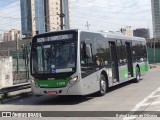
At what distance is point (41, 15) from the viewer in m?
51.6

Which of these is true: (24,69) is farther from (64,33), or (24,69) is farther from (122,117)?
(122,117)

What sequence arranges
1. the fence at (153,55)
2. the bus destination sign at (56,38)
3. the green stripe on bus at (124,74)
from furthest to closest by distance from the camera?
the fence at (153,55) < the green stripe on bus at (124,74) < the bus destination sign at (56,38)

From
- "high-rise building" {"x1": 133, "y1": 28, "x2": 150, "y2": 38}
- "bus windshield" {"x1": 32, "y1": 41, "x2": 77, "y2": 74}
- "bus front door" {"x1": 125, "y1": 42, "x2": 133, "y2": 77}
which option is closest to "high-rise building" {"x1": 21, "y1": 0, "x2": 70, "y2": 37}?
"bus front door" {"x1": 125, "y1": 42, "x2": 133, "y2": 77}

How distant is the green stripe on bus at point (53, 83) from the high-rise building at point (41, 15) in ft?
85.4

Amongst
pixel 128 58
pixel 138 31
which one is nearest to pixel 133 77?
pixel 128 58

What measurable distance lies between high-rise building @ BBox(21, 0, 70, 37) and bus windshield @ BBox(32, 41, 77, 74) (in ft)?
83.8

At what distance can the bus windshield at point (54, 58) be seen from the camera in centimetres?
1373

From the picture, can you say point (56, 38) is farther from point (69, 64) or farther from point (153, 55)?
point (153, 55)

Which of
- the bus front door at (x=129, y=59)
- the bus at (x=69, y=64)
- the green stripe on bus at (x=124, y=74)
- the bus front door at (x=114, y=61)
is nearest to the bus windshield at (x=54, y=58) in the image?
the bus at (x=69, y=64)

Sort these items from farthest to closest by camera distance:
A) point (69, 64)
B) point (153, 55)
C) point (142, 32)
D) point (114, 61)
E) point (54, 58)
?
1. point (142, 32)
2. point (153, 55)
3. point (114, 61)
4. point (54, 58)
5. point (69, 64)

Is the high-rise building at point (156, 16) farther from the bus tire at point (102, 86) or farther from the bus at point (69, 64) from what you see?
the bus at point (69, 64)

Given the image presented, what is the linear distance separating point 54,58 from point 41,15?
38323mm

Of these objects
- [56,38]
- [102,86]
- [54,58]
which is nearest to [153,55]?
[102,86]

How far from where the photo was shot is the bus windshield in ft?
45.1
